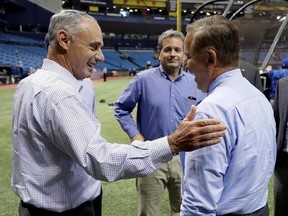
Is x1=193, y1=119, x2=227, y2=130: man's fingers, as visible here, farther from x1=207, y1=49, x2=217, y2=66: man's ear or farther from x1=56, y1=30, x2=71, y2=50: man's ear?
x1=56, y1=30, x2=71, y2=50: man's ear

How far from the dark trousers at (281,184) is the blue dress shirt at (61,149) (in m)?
1.69

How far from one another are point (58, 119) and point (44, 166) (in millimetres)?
292

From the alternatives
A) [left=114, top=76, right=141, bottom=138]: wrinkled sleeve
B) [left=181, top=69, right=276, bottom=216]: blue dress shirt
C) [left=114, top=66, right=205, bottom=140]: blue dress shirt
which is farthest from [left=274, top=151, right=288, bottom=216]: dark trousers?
[left=181, top=69, right=276, bottom=216]: blue dress shirt

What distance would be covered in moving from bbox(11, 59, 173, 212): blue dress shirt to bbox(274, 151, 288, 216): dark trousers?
5.55 feet

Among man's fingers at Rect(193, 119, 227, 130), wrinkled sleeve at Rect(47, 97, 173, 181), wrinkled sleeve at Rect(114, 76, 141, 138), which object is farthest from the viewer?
wrinkled sleeve at Rect(114, 76, 141, 138)

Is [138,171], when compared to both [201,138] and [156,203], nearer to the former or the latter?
[201,138]

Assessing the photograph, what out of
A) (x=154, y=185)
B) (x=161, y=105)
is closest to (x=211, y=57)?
(x=161, y=105)

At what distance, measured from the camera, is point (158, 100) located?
11.2 feet

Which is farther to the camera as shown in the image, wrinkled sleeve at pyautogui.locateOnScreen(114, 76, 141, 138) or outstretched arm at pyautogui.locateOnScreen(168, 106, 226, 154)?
wrinkled sleeve at pyautogui.locateOnScreen(114, 76, 141, 138)

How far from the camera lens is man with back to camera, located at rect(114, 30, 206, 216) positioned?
133 inches

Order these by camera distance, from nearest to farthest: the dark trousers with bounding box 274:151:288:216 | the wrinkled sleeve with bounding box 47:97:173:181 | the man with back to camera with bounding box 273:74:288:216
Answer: the wrinkled sleeve with bounding box 47:97:173:181 < the man with back to camera with bounding box 273:74:288:216 < the dark trousers with bounding box 274:151:288:216

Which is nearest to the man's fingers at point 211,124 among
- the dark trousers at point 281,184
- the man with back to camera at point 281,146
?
the man with back to camera at point 281,146

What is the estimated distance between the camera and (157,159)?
1.56 meters

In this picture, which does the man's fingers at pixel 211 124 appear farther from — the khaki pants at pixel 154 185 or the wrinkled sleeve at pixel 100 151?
the khaki pants at pixel 154 185
